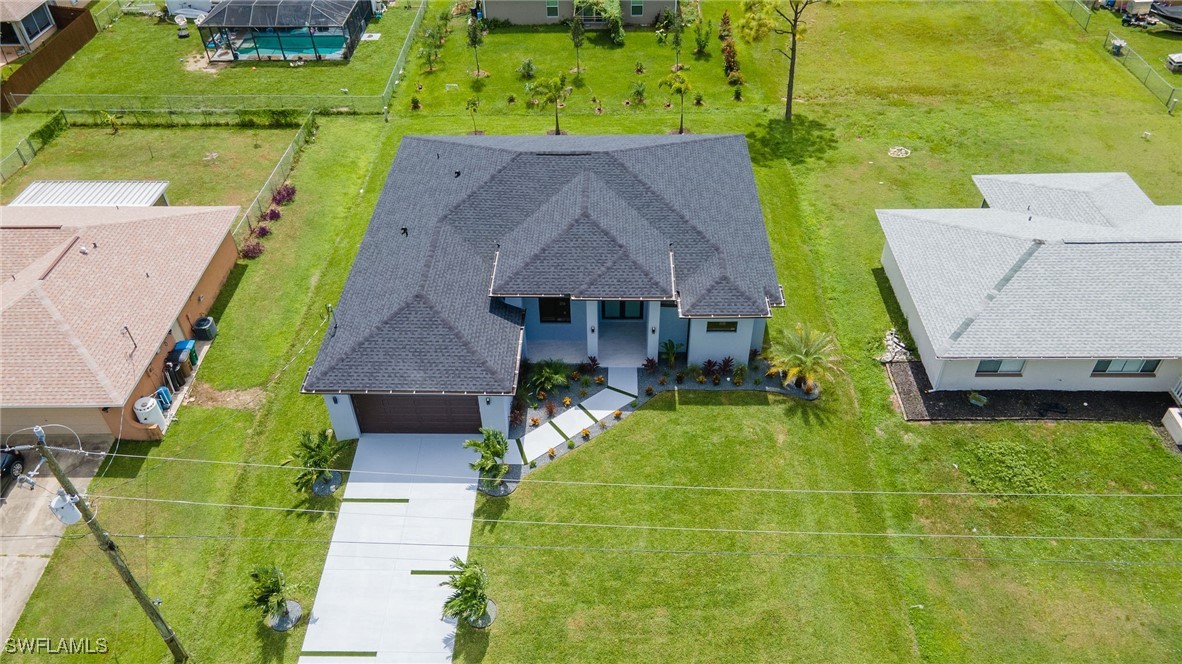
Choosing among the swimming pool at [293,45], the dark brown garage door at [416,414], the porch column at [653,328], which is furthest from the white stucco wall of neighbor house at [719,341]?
the swimming pool at [293,45]

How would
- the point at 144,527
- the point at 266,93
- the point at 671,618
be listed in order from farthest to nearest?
the point at 266,93, the point at 144,527, the point at 671,618

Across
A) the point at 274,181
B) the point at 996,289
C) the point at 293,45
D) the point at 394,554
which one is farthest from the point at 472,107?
the point at 996,289

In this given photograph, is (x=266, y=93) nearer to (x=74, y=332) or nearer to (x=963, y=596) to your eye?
(x=74, y=332)

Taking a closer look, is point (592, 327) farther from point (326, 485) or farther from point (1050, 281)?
point (1050, 281)

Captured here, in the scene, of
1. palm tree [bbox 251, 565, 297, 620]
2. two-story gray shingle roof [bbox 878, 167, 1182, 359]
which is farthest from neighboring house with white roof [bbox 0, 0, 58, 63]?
two-story gray shingle roof [bbox 878, 167, 1182, 359]

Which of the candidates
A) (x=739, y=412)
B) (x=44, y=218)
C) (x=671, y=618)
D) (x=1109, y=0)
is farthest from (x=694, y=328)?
(x=1109, y=0)

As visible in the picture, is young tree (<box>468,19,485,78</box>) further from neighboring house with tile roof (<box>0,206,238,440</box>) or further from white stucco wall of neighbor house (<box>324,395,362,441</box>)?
white stucco wall of neighbor house (<box>324,395,362,441</box>)

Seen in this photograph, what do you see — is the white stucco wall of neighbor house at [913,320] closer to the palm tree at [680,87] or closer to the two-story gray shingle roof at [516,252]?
the two-story gray shingle roof at [516,252]
